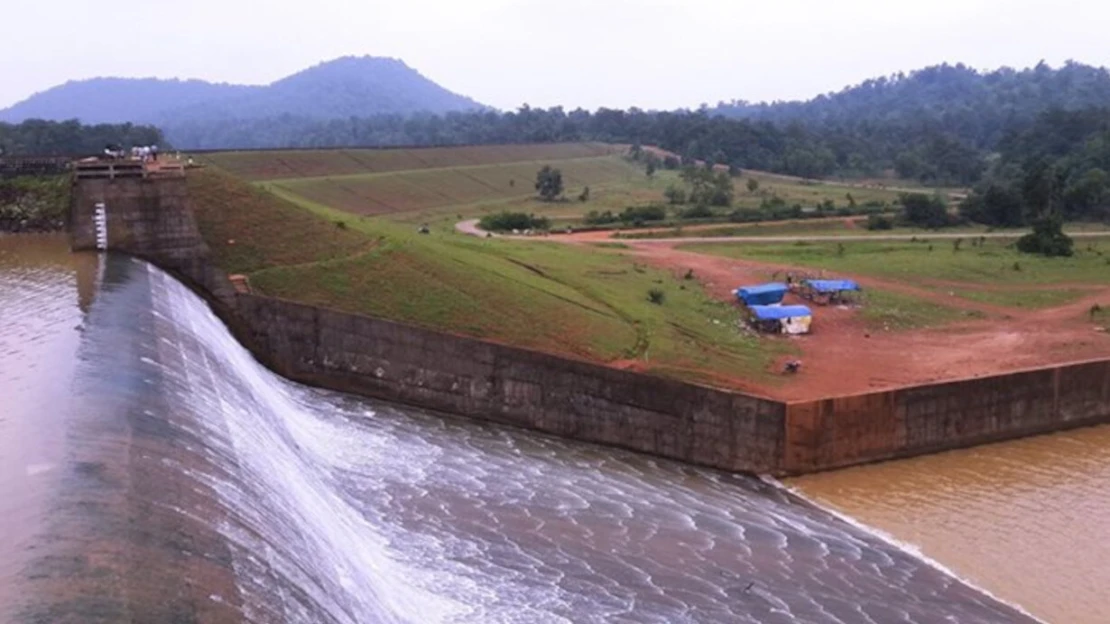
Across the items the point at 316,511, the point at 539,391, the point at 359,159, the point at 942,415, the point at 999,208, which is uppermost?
the point at 359,159

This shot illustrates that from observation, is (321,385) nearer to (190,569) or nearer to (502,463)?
(502,463)

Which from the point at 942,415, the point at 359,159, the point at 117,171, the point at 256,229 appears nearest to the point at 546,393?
the point at 942,415

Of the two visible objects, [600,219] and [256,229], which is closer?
[256,229]

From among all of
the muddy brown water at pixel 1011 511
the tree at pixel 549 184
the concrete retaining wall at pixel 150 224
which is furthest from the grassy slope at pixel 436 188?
the muddy brown water at pixel 1011 511

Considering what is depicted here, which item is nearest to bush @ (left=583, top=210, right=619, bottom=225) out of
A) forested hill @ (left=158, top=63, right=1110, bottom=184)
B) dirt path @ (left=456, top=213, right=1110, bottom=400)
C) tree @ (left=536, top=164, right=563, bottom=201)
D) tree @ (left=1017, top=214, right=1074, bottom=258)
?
tree @ (left=536, top=164, right=563, bottom=201)

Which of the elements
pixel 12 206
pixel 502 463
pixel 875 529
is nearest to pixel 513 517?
pixel 502 463

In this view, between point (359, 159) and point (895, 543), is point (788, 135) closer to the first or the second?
point (359, 159)
